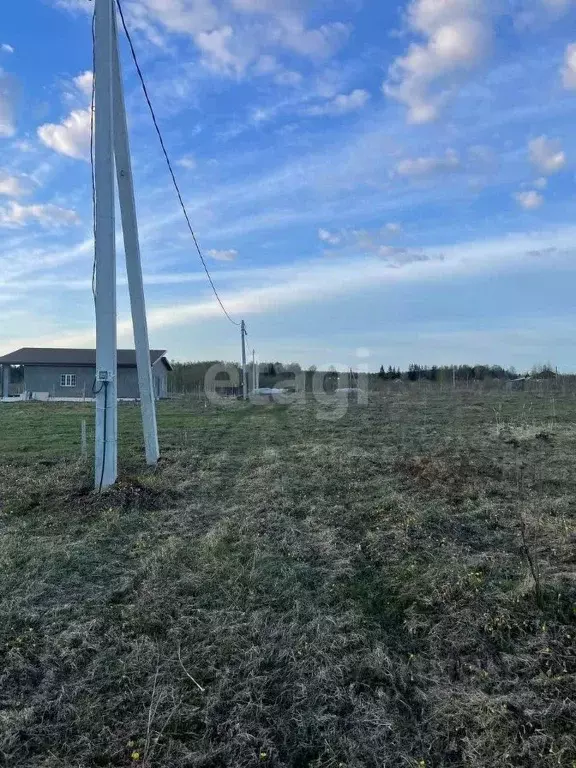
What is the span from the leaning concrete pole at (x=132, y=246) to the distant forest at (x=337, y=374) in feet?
94.0

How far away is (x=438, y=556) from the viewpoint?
412 cm

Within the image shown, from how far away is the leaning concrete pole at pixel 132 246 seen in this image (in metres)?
6.86

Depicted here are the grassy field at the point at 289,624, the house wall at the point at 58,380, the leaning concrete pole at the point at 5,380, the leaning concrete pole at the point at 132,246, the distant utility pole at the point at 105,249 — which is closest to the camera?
the grassy field at the point at 289,624

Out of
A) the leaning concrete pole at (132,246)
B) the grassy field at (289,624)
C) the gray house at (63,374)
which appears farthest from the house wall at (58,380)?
the grassy field at (289,624)

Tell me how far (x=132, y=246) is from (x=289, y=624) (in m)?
5.90

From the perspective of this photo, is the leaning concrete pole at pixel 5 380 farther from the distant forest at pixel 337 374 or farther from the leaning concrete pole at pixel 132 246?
the leaning concrete pole at pixel 132 246

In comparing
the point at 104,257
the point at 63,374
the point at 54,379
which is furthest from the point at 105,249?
the point at 54,379

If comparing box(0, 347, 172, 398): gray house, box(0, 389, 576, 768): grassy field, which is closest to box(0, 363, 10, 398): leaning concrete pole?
box(0, 347, 172, 398): gray house

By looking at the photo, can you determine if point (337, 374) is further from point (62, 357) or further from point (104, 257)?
point (104, 257)

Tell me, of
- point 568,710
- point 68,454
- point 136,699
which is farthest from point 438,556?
point 68,454

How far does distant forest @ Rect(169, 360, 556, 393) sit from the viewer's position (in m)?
37.9

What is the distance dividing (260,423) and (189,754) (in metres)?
12.8

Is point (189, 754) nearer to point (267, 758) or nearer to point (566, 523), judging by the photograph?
point (267, 758)

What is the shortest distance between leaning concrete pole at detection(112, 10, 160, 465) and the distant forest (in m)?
28.7
